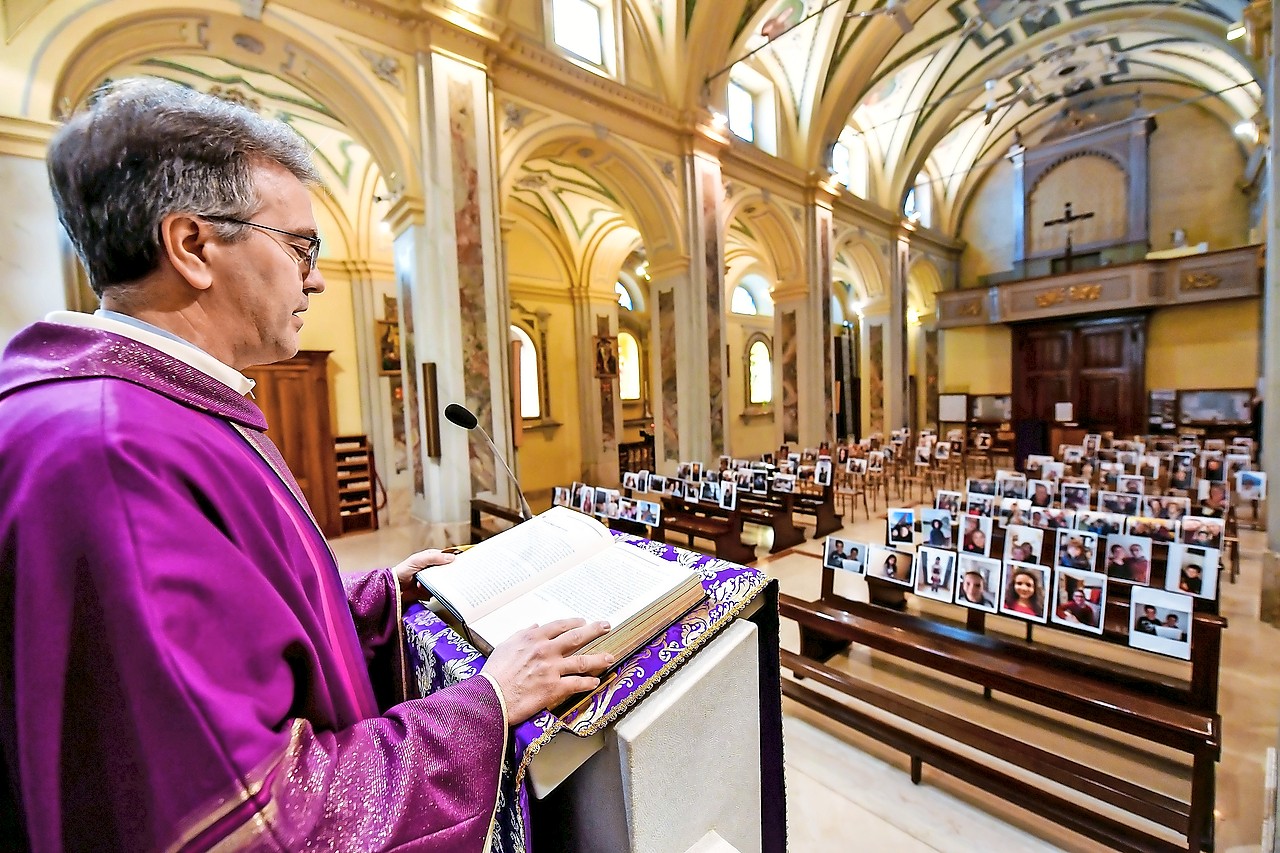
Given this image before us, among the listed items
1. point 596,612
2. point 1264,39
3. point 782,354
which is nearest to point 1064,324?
point 782,354

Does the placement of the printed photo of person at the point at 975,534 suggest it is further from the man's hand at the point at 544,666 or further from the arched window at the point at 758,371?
the arched window at the point at 758,371

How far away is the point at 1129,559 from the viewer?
10.3 ft

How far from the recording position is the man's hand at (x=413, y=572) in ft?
4.40

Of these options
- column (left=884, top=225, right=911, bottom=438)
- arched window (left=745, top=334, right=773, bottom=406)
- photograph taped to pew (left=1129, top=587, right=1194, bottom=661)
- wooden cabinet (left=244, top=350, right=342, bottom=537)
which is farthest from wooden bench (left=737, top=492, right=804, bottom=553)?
arched window (left=745, top=334, right=773, bottom=406)

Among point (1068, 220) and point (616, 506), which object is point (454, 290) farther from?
point (1068, 220)

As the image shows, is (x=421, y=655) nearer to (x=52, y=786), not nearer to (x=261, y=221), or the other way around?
(x=52, y=786)

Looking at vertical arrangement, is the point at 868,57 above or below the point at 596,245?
above

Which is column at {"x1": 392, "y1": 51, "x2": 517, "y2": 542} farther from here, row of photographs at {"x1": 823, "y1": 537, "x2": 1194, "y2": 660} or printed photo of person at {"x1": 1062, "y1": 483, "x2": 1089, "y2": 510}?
printed photo of person at {"x1": 1062, "y1": 483, "x2": 1089, "y2": 510}

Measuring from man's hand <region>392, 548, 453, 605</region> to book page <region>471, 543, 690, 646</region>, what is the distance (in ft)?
1.17

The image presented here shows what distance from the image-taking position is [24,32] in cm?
407

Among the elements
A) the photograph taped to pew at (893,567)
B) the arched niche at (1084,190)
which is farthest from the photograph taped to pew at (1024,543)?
the arched niche at (1084,190)

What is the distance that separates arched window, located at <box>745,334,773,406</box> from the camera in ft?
52.5

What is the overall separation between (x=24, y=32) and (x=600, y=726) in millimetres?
6515

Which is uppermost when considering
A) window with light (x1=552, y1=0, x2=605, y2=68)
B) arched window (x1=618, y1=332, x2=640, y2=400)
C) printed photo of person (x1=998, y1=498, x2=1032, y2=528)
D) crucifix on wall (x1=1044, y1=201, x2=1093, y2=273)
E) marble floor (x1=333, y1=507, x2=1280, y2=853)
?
window with light (x1=552, y1=0, x2=605, y2=68)
